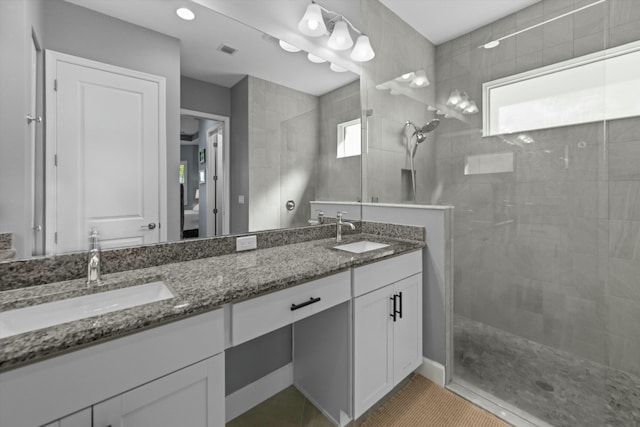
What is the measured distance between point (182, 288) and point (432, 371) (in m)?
1.64

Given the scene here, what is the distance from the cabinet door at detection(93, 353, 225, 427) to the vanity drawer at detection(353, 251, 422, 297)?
701 mm

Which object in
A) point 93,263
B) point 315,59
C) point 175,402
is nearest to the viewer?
point 175,402

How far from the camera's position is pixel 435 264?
5.75 ft

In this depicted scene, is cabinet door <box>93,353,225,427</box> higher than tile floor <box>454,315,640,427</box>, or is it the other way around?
cabinet door <box>93,353,225,427</box>

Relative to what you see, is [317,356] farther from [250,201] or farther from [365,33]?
[365,33]

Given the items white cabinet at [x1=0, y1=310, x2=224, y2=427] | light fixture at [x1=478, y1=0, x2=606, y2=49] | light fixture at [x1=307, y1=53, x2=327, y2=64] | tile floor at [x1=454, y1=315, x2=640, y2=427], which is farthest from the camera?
light fixture at [x1=307, y1=53, x2=327, y2=64]

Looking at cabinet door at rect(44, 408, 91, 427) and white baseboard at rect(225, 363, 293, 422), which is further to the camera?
white baseboard at rect(225, 363, 293, 422)

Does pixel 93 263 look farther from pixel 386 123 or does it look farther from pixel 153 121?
pixel 386 123

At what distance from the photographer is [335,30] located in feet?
6.29

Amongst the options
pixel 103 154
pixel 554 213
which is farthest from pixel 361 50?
pixel 103 154

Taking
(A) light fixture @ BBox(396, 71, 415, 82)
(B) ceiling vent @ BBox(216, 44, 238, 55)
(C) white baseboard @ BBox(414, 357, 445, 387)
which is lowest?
(C) white baseboard @ BBox(414, 357, 445, 387)

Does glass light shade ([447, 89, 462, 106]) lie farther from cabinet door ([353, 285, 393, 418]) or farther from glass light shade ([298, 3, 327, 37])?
cabinet door ([353, 285, 393, 418])

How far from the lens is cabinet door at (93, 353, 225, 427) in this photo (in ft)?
2.23

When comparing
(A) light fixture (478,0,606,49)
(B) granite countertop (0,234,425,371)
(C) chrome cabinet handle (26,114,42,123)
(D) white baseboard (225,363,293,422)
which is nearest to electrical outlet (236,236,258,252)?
(B) granite countertop (0,234,425,371)
